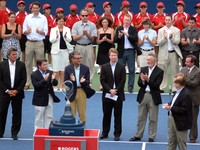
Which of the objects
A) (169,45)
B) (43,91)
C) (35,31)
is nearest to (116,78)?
(43,91)

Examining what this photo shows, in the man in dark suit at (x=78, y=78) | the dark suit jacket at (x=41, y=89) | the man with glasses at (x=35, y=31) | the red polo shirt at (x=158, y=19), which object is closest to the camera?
the dark suit jacket at (x=41, y=89)

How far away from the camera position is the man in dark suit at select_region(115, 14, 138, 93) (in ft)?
67.8

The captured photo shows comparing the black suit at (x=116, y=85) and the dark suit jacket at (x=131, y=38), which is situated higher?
the dark suit jacket at (x=131, y=38)

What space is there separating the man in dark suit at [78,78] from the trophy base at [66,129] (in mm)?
5732

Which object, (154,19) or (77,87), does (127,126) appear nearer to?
(77,87)

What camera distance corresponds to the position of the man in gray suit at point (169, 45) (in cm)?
2075

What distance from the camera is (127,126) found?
17.7 metres

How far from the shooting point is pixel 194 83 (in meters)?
15.6

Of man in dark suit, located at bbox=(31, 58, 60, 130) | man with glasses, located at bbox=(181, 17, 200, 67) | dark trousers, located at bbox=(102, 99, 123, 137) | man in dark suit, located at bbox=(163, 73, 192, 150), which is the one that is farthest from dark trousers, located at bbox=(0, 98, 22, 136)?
man with glasses, located at bbox=(181, 17, 200, 67)

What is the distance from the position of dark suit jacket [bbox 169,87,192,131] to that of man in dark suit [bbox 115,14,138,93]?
7209mm

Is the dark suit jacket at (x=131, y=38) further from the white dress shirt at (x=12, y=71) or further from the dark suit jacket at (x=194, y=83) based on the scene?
the white dress shirt at (x=12, y=71)

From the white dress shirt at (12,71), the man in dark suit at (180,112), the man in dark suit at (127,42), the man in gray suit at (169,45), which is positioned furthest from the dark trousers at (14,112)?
the man in gray suit at (169,45)

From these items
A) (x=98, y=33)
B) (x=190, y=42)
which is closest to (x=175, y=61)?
(x=190, y=42)

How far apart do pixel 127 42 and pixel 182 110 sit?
7.67 m
